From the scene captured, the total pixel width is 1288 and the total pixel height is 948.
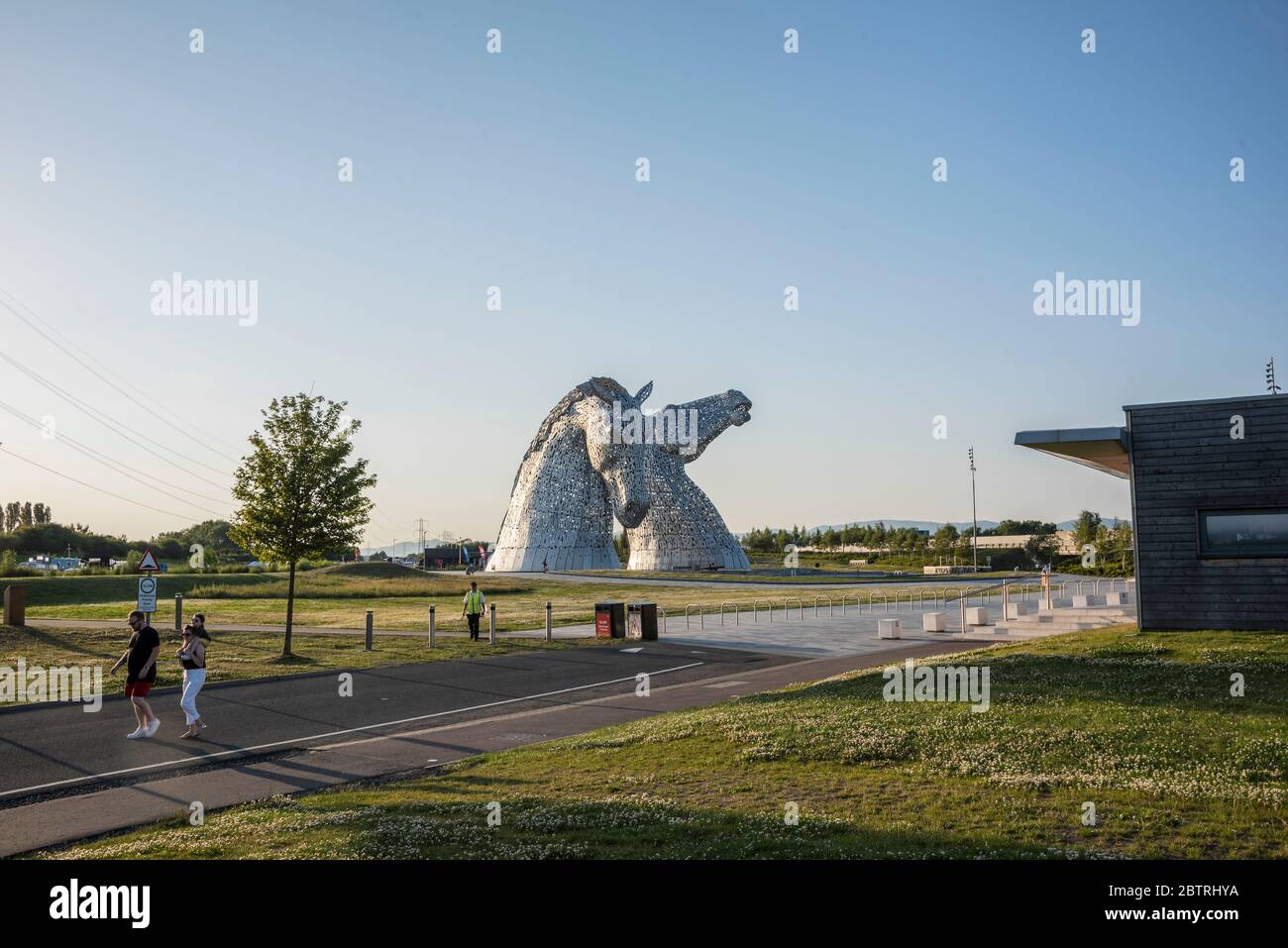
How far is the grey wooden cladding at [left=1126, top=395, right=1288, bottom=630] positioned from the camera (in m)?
19.0

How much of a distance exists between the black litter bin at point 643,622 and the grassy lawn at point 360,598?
5494mm

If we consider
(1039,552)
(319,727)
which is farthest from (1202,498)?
(1039,552)

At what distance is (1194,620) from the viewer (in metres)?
19.4

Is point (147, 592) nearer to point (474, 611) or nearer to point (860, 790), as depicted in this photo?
point (474, 611)

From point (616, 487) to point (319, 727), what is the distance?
188 ft

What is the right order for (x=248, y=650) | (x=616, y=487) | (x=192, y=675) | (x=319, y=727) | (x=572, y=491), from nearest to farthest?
1. (x=192, y=675)
2. (x=319, y=727)
3. (x=248, y=650)
4. (x=616, y=487)
5. (x=572, y=491)

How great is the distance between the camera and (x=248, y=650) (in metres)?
24.6

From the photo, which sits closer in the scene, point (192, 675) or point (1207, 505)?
point (192, 675)

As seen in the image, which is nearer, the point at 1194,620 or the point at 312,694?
the point at 312,694

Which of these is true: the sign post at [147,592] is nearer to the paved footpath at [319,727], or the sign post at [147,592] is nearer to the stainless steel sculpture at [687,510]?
the paved footpath at [319,727]
